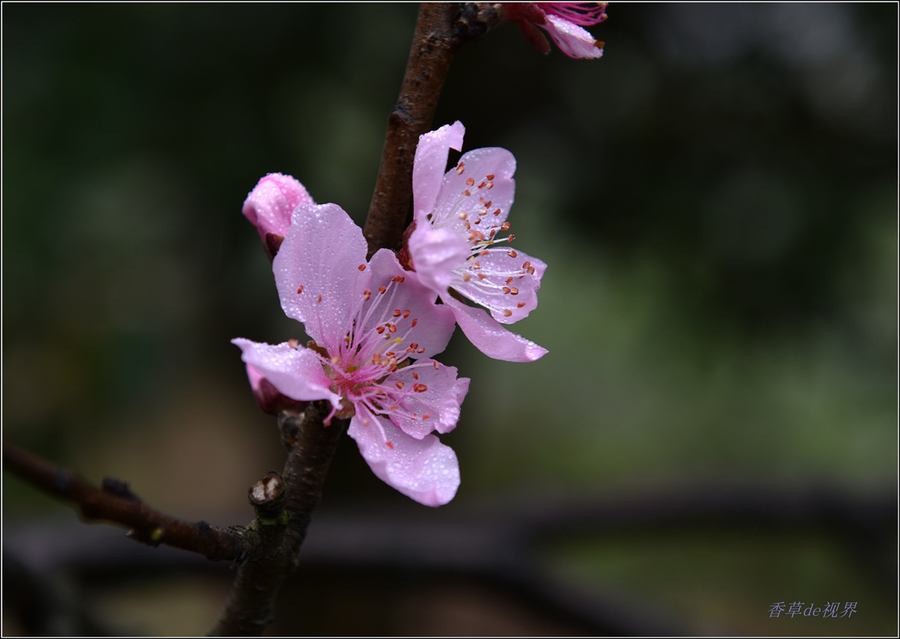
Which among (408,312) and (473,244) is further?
(473,244)

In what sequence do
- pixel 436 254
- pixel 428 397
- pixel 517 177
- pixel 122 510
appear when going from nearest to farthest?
pixel 122 510, pixel 436 254, pixel 428 397, pixel 517 177

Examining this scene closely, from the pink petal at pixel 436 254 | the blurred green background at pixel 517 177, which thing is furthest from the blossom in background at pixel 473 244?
the blurred green background at pixel 517 177

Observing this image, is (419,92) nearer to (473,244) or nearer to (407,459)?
(473,244)

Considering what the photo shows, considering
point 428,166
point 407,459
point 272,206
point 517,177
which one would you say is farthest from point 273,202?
point 517,177

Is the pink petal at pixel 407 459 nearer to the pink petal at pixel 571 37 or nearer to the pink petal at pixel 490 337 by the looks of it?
the pink petal at pixel 490 337

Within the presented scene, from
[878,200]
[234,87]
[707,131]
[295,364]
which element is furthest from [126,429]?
[878,200]

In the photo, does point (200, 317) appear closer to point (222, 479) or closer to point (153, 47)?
point (153, 47)
